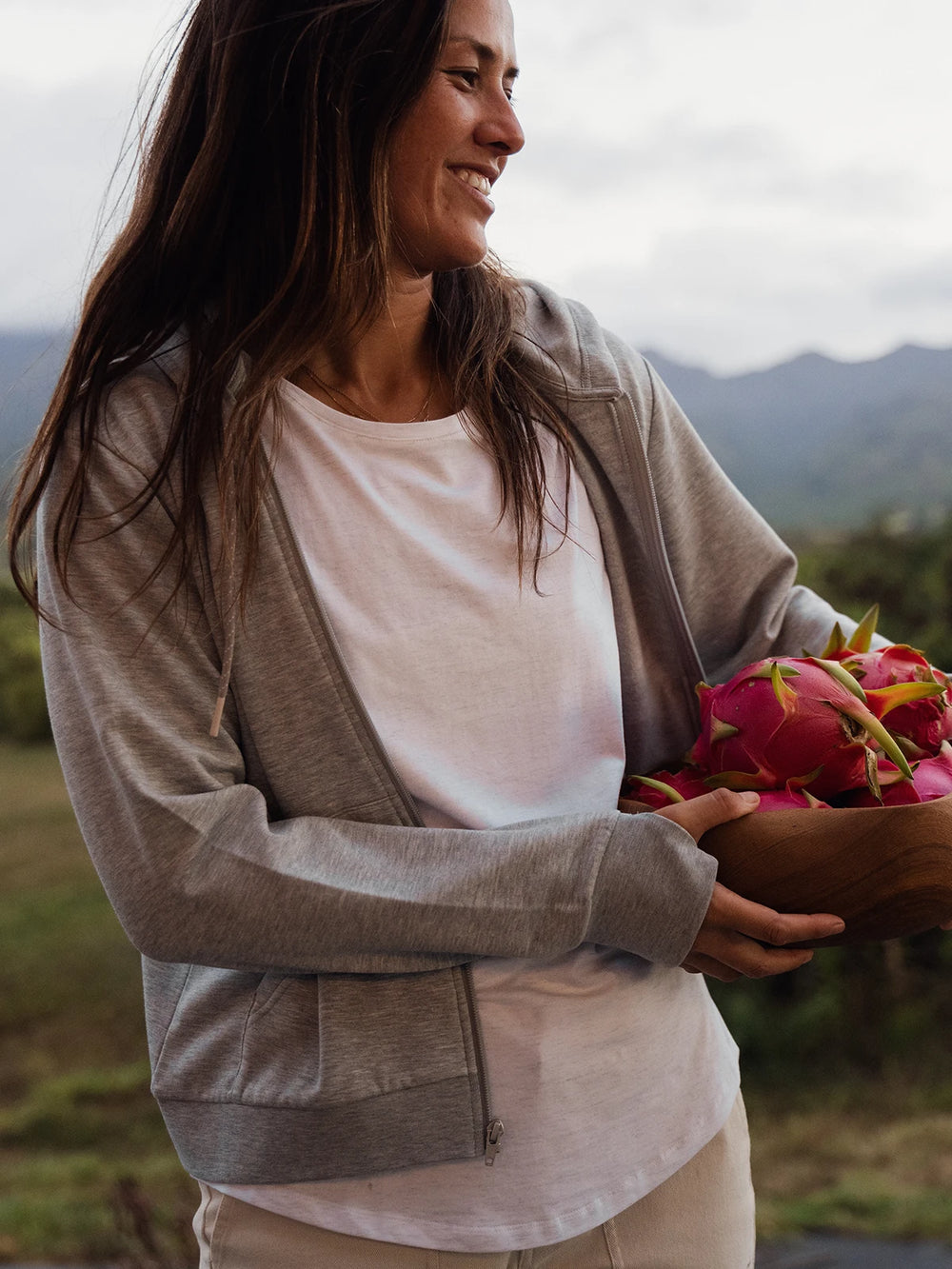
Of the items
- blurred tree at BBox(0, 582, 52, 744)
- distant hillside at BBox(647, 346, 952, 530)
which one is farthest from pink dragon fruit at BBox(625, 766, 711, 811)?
blurred tree at BBox(0, 582, 52, 744)

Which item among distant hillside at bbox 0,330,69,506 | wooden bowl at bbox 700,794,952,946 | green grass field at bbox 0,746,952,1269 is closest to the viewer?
wooden bowl at bbox 700,794,952,946

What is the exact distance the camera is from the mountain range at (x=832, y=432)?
8.04ft

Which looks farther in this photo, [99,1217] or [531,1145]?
[99,1217]

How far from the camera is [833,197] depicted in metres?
2.17

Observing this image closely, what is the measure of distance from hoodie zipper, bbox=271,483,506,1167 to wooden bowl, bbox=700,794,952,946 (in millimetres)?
211

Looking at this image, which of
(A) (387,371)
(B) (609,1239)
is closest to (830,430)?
(A) (387,371)

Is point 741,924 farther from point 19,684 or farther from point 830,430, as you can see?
point 19,684

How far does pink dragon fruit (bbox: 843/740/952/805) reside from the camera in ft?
2.96

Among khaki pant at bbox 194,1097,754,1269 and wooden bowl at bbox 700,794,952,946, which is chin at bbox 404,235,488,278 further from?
khaki pant at bbox 194,1097,754,1269

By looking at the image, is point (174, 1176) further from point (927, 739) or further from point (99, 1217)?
point (927, 739)

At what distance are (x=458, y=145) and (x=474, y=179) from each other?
0.03 metres

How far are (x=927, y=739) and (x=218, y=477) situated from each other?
1.87 feet

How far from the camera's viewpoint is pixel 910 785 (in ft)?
2.97

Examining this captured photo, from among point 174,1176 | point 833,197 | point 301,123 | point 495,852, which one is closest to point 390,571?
point 495,852
